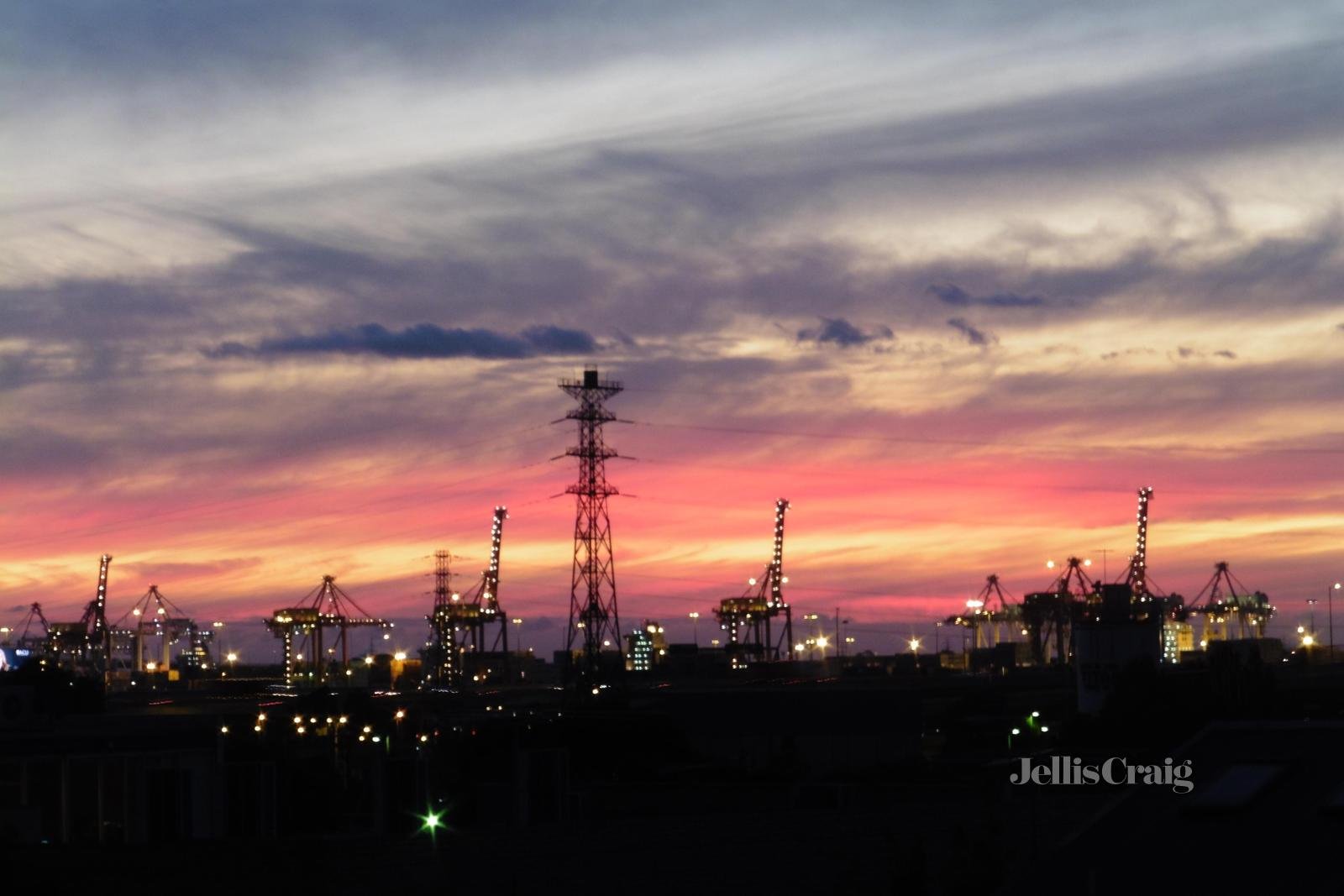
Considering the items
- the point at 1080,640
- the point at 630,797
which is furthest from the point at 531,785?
the point at 1080,640

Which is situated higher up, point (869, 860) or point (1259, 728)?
point (1259, 728)

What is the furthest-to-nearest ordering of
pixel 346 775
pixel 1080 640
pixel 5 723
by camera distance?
pixel 1080 640, pixel 346 775, pixel 5 723

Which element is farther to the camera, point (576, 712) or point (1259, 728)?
point (576, 712)

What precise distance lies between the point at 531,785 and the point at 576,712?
44.2 metres

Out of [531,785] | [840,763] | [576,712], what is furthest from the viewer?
[576,712]

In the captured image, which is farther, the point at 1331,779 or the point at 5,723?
the point at 5,723

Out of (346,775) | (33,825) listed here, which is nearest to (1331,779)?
(33,825)

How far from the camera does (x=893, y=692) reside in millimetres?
87750

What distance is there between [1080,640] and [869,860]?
91.4m

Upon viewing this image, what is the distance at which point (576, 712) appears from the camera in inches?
3853

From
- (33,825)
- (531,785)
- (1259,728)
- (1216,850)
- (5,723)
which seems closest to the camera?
(1216,850)

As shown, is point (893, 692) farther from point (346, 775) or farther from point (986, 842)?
point (986, 842)

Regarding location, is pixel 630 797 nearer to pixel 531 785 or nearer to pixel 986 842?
pixel 531 785

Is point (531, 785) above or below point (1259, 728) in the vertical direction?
below
